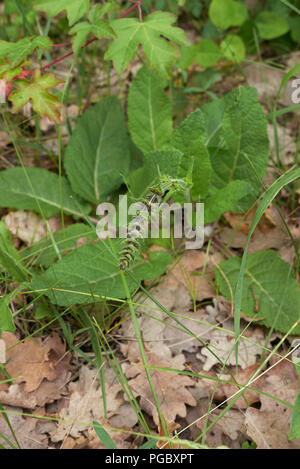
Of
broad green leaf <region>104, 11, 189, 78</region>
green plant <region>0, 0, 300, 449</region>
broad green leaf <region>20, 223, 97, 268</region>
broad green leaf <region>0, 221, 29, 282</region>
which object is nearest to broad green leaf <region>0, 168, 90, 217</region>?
green plant <region>0, 0, 300, 449</region>

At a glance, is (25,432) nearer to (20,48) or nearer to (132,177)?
(132,177)

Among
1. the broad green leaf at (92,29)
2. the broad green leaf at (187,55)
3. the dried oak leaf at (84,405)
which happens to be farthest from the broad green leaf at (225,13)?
the dried oak leaf at (84,405)

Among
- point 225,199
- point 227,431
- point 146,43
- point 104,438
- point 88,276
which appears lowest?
point 227,431

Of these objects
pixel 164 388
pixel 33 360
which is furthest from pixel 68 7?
pixel 164 388

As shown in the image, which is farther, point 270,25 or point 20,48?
point 270,25

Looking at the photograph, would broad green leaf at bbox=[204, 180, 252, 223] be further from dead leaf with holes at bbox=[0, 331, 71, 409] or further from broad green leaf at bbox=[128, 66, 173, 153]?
dead leaf with holes at bbox=[0, 331, 71, 409]

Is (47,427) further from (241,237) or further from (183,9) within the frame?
(183,9)

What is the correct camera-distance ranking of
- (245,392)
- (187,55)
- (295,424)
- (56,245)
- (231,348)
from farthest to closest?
(187,55) < (56,245) < (231,348) < (245,392) < (295,424)
